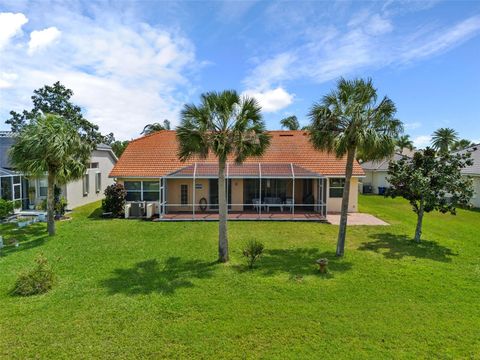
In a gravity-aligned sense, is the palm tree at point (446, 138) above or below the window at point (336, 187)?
above

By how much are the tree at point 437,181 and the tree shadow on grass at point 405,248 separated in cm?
61

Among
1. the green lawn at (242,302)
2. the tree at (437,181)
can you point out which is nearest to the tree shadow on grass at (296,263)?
the green lawn at (242,302)

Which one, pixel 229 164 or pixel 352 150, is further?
pixel 229 164

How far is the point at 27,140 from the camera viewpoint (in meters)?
12.0

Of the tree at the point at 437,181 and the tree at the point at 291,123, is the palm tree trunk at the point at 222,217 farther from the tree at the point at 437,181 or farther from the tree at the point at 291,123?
the tree at the point at 291,123

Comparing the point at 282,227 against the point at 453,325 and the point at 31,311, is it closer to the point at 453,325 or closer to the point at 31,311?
the point at 453,325

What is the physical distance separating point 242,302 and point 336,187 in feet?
47.5

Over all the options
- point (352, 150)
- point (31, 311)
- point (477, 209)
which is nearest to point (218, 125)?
point (352, 150)

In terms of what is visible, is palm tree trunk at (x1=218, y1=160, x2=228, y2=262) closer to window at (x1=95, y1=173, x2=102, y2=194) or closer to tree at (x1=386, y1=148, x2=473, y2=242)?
tree at (x1=386, y1=148, x2=473, y2=242)

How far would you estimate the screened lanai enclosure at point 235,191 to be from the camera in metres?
18.2

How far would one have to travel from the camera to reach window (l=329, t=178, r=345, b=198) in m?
19.7

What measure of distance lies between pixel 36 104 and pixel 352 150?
42389mm

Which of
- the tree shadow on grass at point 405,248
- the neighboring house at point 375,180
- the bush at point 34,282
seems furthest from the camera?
the neighboring house at point 375,180

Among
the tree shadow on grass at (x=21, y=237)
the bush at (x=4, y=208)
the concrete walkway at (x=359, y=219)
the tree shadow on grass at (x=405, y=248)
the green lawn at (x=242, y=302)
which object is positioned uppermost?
the bush at (x=4, y=208)
